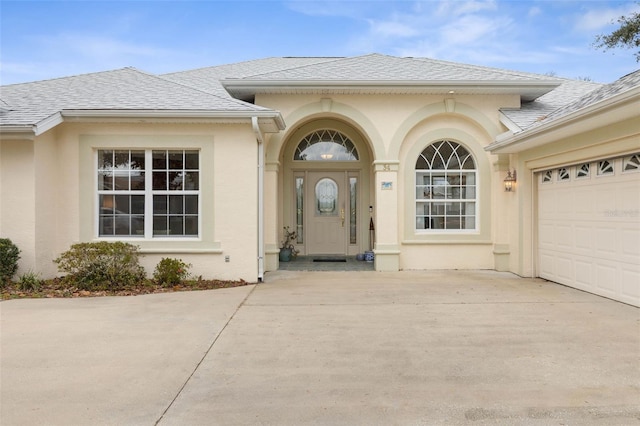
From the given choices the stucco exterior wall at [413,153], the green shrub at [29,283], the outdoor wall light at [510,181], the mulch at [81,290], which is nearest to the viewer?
the mulch at [81,290]

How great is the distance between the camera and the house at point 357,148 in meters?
7.14

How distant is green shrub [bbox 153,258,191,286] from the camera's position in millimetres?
7844

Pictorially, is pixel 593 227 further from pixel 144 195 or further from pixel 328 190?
pixel 144 195

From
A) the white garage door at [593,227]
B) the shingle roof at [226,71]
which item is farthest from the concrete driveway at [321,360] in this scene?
the shingle roof at [226,71]

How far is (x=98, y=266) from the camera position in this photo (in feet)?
25.0

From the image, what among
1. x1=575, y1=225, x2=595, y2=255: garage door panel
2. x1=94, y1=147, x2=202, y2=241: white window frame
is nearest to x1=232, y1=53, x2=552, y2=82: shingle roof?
x1=94, y1=147, x2=202, y2=241: white window frame

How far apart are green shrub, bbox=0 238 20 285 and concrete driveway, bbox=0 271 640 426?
1563mm

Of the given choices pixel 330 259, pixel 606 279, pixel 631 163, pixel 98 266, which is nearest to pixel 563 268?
pixel 606 279

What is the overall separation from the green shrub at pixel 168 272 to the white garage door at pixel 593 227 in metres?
7.52

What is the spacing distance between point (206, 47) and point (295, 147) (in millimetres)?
11117

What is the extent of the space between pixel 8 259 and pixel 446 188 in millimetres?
9222

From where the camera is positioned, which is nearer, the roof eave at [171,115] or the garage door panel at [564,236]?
the garage door panel at [564,236]

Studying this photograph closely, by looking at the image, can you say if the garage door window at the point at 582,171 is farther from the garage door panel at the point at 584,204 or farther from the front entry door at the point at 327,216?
the front entry door at the point at 327,216

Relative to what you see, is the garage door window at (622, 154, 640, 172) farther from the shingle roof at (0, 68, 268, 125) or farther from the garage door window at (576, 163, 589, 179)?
the shingle roof at (0, 68, 268, 125)
